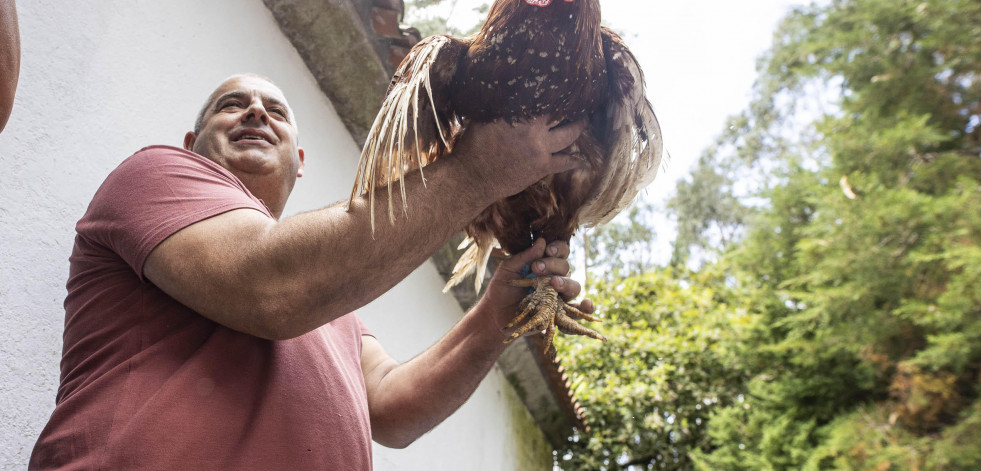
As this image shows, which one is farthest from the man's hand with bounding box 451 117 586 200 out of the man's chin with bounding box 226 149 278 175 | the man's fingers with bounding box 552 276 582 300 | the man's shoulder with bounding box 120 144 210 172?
the man's chin with bounding box 226 149 278 175

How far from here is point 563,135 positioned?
1472mm

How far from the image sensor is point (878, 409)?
6852mm

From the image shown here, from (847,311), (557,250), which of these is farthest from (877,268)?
(557,250)

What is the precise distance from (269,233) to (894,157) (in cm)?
799

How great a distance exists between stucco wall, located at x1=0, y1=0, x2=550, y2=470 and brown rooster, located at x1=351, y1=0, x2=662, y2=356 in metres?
0.58

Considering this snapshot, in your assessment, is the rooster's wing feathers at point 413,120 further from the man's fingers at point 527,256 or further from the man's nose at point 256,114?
the man's nose at point 256,114

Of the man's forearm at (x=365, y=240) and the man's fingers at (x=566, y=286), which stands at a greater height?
the man's fingers at (x=566, y=286)

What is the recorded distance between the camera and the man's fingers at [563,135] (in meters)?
1.44

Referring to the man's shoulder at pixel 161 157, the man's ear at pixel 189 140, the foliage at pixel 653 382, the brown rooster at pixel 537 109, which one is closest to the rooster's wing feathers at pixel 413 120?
the brown rooster at pixel 537 109

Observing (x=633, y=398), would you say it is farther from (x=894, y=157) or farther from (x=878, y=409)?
(x=894, y=157)

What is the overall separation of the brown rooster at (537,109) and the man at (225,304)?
0.09 meters

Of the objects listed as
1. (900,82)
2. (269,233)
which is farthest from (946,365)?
(269,233)

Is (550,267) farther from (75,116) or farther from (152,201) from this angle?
(75,116)

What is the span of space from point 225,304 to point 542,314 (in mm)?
810
